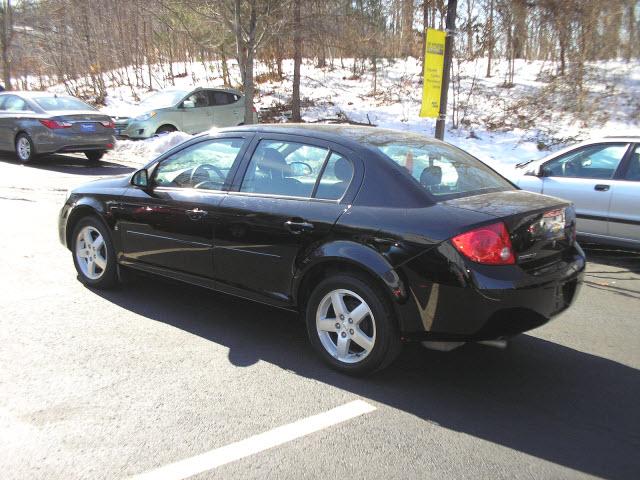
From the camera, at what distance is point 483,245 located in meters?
3.28

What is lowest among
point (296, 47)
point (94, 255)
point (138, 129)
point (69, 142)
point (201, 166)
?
point (94, 255)

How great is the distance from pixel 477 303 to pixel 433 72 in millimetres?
6980

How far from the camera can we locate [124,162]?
570 inches

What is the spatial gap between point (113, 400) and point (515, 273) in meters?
2.46

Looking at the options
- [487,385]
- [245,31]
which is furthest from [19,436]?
[245,31]

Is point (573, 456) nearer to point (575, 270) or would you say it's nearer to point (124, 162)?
point (575, 270)

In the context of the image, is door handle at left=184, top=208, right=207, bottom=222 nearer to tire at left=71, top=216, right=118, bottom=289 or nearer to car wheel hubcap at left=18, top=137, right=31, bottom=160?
tire at left=71, top=216, right=118, bottom=289

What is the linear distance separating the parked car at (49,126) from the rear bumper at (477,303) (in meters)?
11.6

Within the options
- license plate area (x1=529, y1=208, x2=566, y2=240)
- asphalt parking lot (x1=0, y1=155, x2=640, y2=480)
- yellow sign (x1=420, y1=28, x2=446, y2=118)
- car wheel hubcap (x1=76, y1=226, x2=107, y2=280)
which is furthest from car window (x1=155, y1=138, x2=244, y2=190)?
yellow sign (x1=420, y1=28, x2=446, y2=118)

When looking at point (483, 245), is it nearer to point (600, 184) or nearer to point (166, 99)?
point (600, 184)

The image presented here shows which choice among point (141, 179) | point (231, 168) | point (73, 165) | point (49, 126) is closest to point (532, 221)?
point (231, 168)

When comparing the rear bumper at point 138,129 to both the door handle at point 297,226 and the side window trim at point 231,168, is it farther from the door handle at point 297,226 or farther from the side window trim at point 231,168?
the door handle at point 297,226

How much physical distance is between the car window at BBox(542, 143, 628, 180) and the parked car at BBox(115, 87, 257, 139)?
36.0ft

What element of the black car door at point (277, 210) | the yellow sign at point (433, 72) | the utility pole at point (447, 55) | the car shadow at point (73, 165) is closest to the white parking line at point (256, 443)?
the black car door at point (277, 210)
